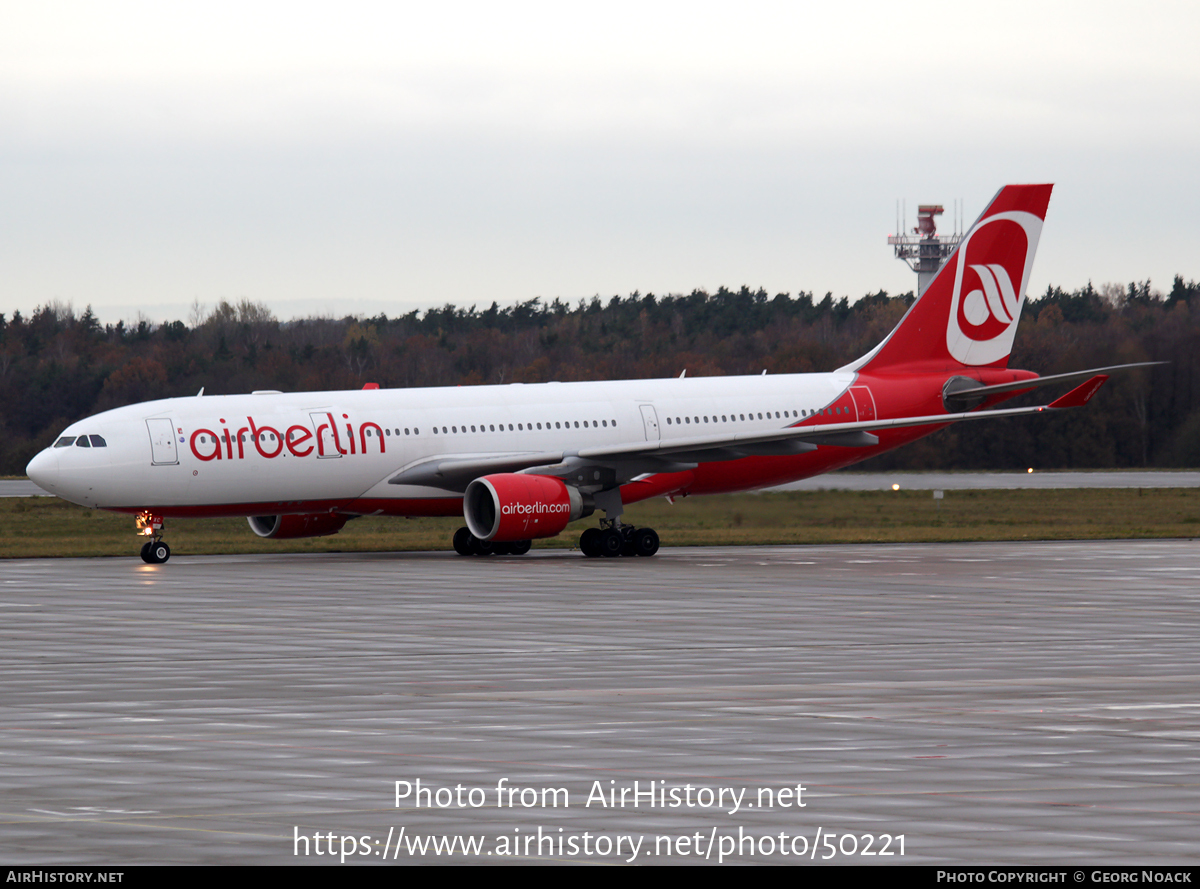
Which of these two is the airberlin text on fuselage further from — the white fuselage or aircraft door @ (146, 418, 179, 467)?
aircraft door @ (146, 418, 179, 467)

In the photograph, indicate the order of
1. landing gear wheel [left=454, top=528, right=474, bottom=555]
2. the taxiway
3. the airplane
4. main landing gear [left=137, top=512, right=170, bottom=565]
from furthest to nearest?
landing gear wheel [left=454, top=528, right=474, bottom=555] → main landing gear [left=137, top=512, right=170, bottom=565] → the airplane → the taxiway

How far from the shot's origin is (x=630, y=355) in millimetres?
109250

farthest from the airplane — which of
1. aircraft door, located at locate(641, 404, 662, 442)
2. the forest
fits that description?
the forest

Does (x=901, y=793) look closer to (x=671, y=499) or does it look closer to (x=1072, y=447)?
(x=671, y=499)

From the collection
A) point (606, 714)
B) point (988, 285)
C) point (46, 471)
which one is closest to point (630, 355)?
point (988, 285)

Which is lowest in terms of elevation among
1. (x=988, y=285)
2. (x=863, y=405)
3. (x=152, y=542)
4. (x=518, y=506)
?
(x=152, y=542)

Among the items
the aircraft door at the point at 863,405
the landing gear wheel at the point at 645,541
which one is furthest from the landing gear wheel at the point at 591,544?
the aircraft door at the point at 863,405

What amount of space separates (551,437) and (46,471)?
34.4ft

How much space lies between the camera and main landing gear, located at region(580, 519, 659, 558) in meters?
36.3

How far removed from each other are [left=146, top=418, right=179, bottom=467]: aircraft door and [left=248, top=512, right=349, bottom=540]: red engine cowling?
141 inches

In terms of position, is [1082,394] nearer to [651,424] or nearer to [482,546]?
[651,424]

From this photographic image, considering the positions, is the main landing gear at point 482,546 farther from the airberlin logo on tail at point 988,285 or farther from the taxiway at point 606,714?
the airberlin logo on tail at point 988,285

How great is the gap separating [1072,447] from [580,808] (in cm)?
7901

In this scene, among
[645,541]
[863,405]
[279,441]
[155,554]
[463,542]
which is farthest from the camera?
[863,405]
